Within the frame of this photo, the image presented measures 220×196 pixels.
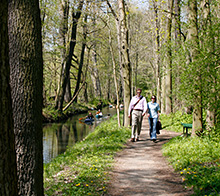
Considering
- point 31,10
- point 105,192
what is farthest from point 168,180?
point 31,10

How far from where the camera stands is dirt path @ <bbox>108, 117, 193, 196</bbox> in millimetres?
5512

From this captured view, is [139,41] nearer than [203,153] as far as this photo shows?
No

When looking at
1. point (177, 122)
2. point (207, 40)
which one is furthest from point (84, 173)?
point (177, 122)

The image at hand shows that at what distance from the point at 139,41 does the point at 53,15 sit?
39.6ft

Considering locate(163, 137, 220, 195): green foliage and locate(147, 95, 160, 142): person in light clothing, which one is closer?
locate(163, 137, 220, 195): green foliage

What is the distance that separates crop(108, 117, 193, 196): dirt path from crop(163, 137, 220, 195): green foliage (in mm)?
231

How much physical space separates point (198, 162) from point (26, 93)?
4.69 metres

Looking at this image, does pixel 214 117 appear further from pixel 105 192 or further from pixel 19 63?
pixel 19 63

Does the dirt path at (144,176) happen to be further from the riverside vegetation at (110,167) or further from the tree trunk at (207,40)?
the tree trunk at (207,40)

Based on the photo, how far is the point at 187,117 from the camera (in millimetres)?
15562

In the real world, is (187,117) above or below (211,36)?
below

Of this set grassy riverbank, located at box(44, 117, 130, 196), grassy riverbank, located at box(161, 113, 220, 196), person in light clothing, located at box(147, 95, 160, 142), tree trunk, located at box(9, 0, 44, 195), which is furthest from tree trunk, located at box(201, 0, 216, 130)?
tree trunk, located at box(9, 0, 44, 195)

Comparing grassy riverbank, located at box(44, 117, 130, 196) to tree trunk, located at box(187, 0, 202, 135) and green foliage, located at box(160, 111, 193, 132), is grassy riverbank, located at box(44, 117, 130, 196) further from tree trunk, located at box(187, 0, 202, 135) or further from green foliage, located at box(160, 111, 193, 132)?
green foliage, located at box(160, 111, 193, 132)

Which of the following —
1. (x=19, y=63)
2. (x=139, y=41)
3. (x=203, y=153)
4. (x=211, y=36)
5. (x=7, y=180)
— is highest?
(x=139, y=41)
